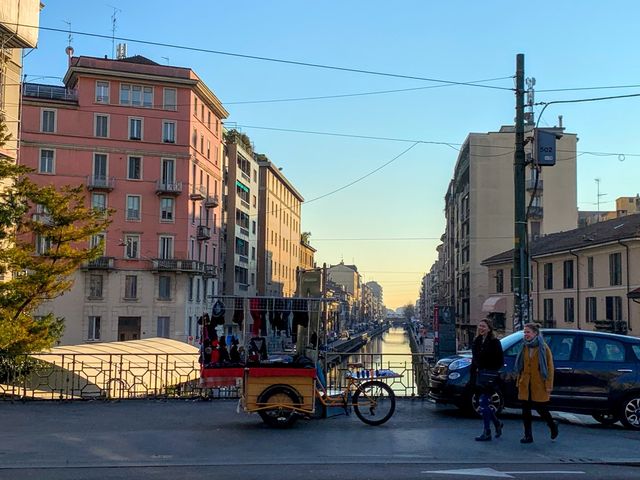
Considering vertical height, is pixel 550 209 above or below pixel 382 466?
above

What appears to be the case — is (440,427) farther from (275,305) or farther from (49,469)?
(49,469)

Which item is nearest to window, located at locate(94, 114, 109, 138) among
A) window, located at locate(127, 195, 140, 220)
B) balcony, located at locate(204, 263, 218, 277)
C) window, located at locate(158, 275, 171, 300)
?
window, located at locate(127, 195, 140, 220)

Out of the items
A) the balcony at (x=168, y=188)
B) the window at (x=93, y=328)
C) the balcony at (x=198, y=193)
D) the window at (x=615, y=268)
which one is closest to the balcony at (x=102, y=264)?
the window at (x=93, y=328)

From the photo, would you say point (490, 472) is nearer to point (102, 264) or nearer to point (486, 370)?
point (486, 370)

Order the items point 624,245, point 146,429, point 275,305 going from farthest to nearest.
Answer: point 624,245 → point 275,305 → point 146,429

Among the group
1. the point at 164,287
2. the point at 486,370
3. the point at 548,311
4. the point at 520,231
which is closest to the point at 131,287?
the point at 164,287

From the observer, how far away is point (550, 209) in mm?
68625

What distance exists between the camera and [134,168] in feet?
197

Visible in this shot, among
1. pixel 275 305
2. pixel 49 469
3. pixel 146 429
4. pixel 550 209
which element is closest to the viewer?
pixel 49 469

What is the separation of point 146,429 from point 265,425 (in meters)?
1.97

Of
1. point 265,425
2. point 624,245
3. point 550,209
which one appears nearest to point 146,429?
point 265,425

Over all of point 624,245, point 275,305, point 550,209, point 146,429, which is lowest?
point 146,429

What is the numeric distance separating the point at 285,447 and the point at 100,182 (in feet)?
171

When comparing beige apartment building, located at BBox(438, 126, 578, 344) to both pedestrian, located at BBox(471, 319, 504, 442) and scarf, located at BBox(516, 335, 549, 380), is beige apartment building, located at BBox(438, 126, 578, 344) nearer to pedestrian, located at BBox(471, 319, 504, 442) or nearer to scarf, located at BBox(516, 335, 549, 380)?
pedestrian, located at BBox(471, 319, 504, 442)
